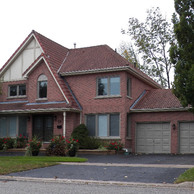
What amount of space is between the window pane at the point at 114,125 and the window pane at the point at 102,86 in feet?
5.75

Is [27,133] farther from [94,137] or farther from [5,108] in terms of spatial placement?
[94,137]

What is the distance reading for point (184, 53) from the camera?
13.6 meters

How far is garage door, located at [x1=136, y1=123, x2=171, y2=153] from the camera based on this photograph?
76.9 feet

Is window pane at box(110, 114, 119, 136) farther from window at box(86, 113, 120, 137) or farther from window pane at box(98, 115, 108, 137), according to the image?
Result: window pane at box(98, 115, 108, 137)

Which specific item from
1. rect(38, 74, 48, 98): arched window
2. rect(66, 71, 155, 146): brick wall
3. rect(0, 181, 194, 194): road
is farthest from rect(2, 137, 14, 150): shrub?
rect(0, 181, 194, 194): road

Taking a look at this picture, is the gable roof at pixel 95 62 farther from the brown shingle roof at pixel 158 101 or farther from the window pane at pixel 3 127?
the window pane at pixel 3 127

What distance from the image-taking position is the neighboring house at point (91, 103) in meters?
23.4

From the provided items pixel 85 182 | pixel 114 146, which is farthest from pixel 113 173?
pixel 114 146

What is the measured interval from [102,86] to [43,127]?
202 inches

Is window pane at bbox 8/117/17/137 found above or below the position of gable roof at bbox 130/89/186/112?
below

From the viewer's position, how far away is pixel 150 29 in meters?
39.6

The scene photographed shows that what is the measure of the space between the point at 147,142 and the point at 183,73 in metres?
11.4

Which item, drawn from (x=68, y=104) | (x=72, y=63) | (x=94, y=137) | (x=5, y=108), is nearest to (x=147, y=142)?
(x=94, y=137)

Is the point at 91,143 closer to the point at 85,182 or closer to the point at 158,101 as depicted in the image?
the point at 158,101
